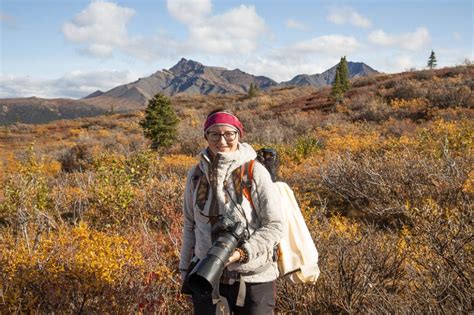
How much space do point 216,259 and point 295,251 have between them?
648 mm

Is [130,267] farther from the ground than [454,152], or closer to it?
closer to it

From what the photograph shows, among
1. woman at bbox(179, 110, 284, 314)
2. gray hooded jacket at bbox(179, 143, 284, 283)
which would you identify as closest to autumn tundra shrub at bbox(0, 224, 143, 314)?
woman at bbox(179, 110, 284, 314)

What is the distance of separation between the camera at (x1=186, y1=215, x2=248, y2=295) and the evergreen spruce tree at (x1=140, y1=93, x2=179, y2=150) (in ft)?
49.9

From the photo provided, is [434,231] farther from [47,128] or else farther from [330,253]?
[47,128]

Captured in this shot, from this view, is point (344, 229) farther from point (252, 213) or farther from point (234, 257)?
point (234, 257)

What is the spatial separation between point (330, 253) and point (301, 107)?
2226 centimetres

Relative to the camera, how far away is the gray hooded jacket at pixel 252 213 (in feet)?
6.64

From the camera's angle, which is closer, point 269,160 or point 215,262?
point 215,262

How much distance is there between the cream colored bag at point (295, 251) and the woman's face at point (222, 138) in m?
0.38

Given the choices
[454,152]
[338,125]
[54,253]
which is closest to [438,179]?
[454,152]

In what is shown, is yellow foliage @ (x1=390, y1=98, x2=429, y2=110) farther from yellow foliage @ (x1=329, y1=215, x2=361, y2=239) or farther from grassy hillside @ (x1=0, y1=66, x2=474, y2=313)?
yellow foliage @ (x1=329, y1=215, x2=361, y2=239)

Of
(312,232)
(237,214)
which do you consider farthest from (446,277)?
(237,214)

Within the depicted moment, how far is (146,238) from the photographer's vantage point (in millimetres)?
4188

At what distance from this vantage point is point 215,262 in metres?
1.78
